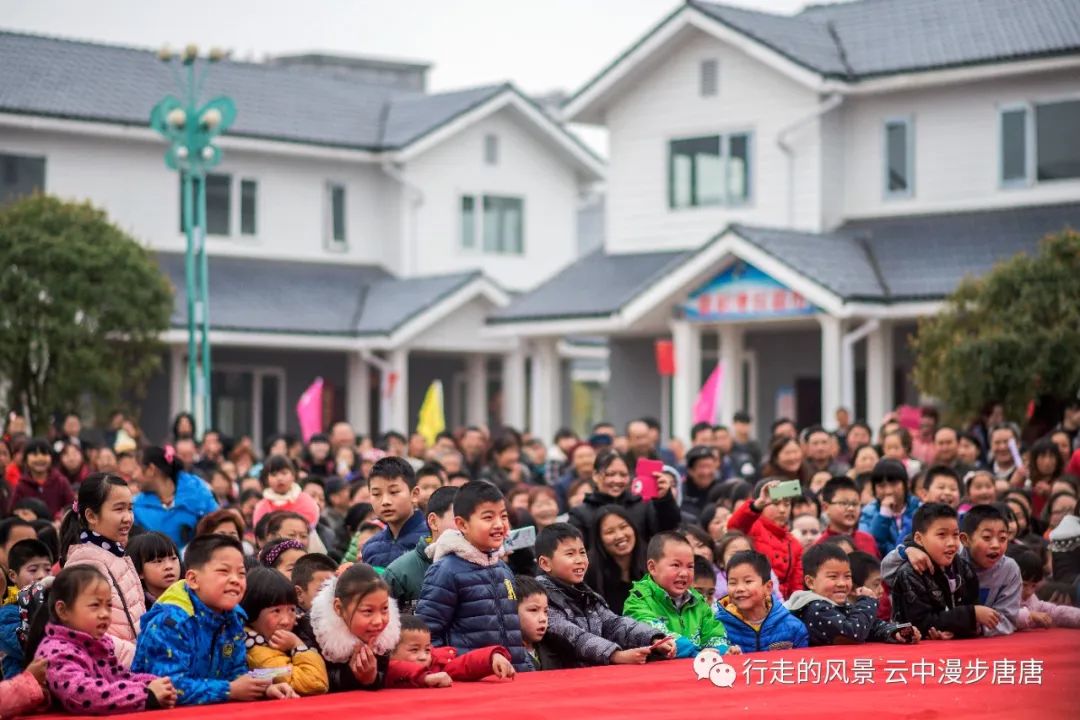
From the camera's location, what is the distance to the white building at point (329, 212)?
3359 centimetres

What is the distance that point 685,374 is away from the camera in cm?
2895

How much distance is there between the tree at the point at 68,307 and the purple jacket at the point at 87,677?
21601 millimetres

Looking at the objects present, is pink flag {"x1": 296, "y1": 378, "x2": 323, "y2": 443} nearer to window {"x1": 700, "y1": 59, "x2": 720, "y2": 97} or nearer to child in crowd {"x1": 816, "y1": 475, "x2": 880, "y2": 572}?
window {"x1": 700, "y1": 59, "x2": 720, "y2": 97}

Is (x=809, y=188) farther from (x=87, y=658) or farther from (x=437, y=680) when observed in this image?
(x=87, y=658)

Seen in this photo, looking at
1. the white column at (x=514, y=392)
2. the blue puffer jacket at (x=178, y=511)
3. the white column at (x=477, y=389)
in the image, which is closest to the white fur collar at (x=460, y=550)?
the blue puffer jacket at (x=178, y=511)

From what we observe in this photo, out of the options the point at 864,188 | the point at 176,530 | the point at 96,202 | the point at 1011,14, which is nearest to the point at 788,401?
the point at 864,188

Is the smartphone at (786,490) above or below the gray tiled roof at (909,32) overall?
below

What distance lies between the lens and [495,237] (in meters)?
38.4

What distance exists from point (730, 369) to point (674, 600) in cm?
1915

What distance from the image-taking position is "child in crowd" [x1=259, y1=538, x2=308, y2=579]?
1015 centimetres

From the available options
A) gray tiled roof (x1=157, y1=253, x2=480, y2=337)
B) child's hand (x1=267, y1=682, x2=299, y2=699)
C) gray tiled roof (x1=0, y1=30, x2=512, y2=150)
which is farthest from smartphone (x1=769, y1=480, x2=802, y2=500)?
gray tiled roof (x1=0, y1=30, x2=512, y2=150)

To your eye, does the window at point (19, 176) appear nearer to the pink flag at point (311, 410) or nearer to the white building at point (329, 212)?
the white building at point (329, 212)

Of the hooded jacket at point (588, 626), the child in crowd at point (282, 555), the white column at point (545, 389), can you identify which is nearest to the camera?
the hooded jacket at point (588, 626)

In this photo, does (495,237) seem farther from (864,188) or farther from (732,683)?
(732,683)
